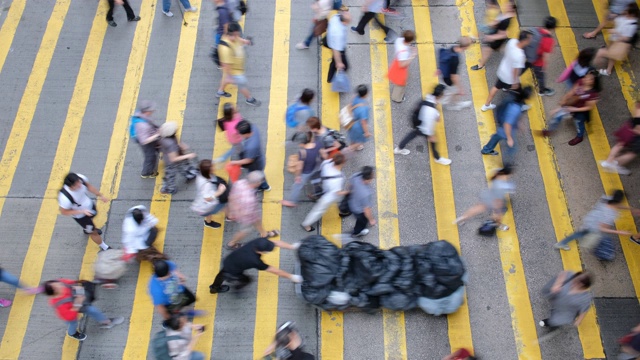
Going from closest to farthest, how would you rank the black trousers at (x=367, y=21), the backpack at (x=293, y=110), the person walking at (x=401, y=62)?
the backpack at (x=293, y=110) → the person walking at (x=401, y=62) → the black trousers at (x=367, y=21)

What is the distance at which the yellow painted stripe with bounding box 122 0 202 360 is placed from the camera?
26.0 ft

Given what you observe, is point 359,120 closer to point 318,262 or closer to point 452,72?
point 452,72

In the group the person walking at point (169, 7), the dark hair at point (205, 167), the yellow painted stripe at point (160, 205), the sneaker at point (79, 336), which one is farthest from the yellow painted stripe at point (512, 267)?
the sneaker at point (79, 336)

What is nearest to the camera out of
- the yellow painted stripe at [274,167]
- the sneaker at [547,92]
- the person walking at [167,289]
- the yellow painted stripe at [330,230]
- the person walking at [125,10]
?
the person walking at [167,289]

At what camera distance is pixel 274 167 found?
9.67 m

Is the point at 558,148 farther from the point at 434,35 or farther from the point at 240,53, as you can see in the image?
the point at 240,53

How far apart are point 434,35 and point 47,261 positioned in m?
8.58

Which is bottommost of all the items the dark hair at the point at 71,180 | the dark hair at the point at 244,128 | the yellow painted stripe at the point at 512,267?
the yellow painted stripe at the point at 512,267

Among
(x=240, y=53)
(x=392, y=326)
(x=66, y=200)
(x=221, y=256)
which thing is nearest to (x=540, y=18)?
(x=240, y=53)

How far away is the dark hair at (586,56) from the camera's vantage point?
358 inches

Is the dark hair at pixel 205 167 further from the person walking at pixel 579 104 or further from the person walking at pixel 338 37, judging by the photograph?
the person walking at pixel 579 104

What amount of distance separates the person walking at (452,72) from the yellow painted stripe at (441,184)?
42cm

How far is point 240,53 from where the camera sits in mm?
9484

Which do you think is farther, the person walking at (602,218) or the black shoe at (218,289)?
the black shoe at (218,289)
